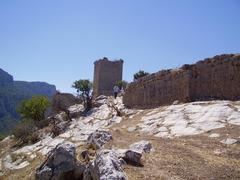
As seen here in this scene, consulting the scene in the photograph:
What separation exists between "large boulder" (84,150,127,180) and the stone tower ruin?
86.6 feet

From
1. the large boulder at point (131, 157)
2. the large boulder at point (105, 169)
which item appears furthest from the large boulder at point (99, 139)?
the large boulder at point (105, 169)

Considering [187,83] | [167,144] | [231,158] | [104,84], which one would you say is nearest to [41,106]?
[104,84]

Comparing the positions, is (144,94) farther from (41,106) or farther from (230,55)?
(41,106)

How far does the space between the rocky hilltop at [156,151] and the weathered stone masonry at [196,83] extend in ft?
3.67

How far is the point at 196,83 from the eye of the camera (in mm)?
16953

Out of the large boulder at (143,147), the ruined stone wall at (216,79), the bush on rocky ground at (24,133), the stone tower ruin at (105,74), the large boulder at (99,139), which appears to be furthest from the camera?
the stone tower ruin at (105,74)

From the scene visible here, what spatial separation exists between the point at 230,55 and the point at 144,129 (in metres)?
5.48

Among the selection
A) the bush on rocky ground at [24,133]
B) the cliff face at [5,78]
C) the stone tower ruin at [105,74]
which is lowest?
the bush on rocky ground at [24,133]

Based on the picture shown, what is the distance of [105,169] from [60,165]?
6.70ft

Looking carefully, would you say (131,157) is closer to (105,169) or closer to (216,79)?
(105,169)

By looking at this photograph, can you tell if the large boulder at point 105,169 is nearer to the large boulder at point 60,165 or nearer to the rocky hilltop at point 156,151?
the rocky hilltop at point 156,151

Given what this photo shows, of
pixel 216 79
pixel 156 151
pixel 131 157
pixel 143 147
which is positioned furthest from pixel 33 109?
pixel 131 157

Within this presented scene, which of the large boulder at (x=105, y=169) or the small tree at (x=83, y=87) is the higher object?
the small tree at (x=83, y=87)

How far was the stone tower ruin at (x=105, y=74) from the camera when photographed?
34656 mm
